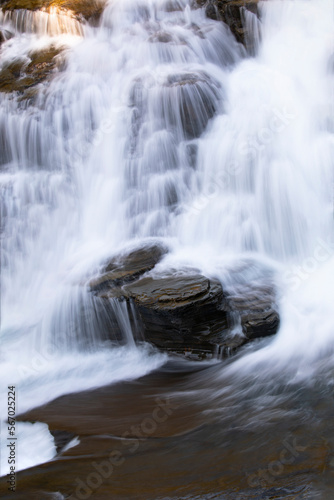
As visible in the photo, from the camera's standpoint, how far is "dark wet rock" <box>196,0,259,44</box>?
30.5 feet

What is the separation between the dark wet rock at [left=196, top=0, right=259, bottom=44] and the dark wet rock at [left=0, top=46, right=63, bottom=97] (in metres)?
3.67

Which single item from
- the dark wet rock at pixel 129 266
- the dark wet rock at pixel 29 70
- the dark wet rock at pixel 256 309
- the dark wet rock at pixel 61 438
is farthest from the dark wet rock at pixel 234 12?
the dark wet rock at pixel 61 438

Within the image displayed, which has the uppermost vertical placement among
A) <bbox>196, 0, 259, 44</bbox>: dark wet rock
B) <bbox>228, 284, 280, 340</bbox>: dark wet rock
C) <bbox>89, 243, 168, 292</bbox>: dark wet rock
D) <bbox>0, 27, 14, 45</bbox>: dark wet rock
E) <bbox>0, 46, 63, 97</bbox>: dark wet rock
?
<bbox>0, 27, 14, 45</bbox>: dark wet rock

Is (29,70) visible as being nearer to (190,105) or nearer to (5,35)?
(5,35)

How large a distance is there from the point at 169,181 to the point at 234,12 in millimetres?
4826

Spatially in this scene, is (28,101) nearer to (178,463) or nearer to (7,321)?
(7,321)

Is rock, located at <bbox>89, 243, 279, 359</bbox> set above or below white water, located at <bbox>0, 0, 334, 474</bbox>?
below

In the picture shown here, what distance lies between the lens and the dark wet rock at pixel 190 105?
25.1 feet

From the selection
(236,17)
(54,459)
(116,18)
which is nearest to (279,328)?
(54,459)

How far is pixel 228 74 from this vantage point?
8680mm

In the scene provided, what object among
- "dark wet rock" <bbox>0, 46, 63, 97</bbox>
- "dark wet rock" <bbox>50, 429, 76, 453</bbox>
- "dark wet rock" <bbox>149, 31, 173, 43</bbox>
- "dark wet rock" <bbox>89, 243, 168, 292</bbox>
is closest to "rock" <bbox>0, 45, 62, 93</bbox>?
"dark wet rock" <bbox>0, 46, 63, 97</bbox>

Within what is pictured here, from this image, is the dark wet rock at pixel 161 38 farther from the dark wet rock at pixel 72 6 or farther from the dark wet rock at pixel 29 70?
the dark wet rock at pixel 29 70

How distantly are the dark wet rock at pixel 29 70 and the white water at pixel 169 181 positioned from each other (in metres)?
0.42

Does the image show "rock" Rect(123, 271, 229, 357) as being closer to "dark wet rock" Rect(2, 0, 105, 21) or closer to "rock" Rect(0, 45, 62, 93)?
"rock" Rect(0, 45, 62, 93)
